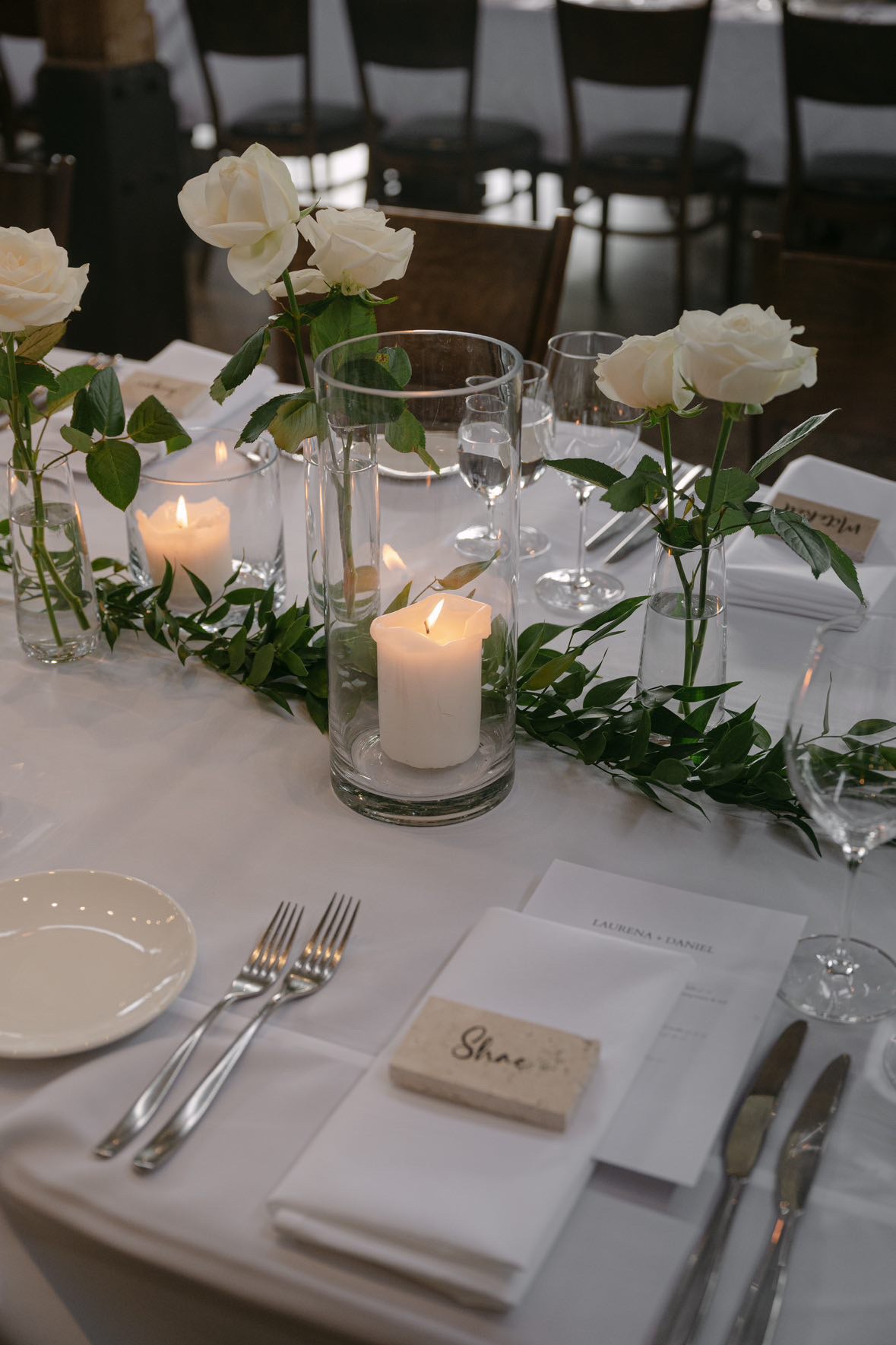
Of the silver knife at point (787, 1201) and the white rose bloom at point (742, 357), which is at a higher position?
the white rose bloom at point (742, 357)

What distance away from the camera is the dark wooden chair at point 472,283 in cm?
205

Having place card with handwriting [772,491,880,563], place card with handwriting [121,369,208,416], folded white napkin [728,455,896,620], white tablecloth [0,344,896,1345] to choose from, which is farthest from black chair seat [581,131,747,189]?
white tablecloth [0,344,896,1345]

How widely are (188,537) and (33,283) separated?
0.30 meters

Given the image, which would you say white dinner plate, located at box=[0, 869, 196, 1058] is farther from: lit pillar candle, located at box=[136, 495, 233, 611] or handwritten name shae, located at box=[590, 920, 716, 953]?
lit pillar candle, located at box=[136, 495, 233, 611]

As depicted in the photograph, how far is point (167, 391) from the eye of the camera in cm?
168

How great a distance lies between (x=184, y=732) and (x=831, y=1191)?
0.64m

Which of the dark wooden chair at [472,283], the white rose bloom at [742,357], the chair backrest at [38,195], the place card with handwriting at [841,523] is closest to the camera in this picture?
the white rose bloom at [742,357]

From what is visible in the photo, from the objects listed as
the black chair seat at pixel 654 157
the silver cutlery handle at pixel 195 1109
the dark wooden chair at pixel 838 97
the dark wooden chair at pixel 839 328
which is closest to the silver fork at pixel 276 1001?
the silver cutlery handle at pixel 195 1109

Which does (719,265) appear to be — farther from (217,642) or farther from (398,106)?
(217,642)

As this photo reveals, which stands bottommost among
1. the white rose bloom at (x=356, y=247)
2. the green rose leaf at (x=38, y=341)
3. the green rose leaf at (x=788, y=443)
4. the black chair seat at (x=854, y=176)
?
the black chair seat at (x=854, y=176)

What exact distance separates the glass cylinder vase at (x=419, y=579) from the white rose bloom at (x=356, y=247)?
6 centimetres

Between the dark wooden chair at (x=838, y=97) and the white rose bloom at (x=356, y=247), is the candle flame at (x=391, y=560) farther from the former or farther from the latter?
the dark wooden chair at (x=838, y=97)

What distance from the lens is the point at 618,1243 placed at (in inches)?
26.0

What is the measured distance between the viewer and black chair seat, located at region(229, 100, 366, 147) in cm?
427
